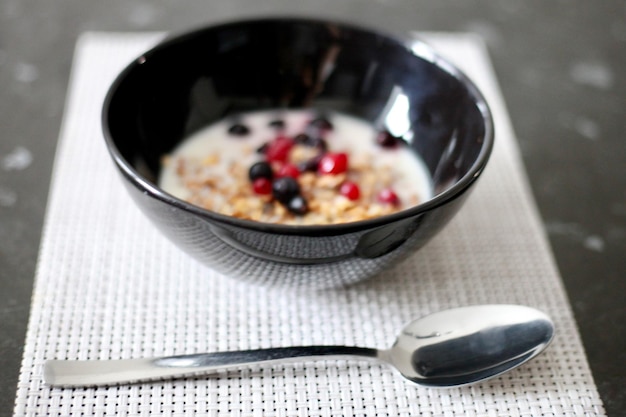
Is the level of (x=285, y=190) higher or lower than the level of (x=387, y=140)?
lower

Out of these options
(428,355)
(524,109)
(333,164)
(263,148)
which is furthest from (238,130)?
(524,109)

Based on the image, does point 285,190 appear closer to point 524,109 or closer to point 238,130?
point 238,130

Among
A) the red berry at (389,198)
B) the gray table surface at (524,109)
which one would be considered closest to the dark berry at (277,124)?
the red berry at (389,198)

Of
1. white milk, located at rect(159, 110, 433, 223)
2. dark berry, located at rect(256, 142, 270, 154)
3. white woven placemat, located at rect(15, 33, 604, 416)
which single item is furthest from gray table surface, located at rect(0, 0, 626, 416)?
dark berry, located at rect(256, 142, 270, 154)

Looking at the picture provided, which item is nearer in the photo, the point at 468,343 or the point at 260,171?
the point at 468,343

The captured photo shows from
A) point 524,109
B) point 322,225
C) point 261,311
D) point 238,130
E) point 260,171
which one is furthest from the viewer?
point 524,109
